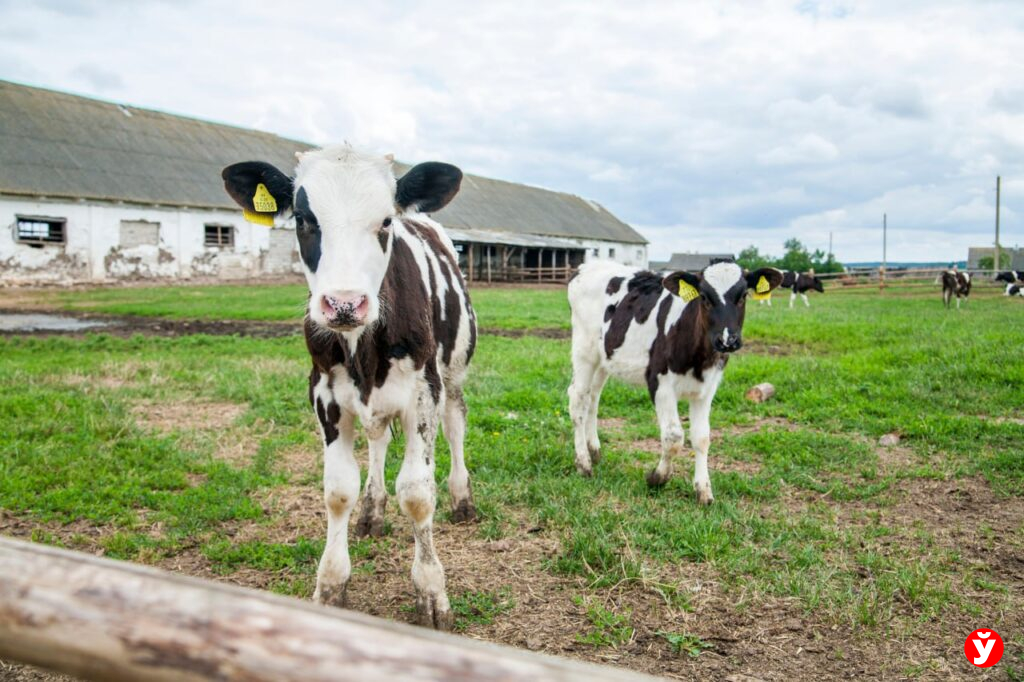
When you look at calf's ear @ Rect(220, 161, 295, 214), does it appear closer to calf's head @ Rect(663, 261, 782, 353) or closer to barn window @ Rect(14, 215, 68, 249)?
calf's head @ Rect(663, 261, 782, 353)

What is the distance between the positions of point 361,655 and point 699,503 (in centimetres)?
436

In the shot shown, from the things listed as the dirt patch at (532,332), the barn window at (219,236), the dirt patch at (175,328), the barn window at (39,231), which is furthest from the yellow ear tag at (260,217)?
the barn window at (219,236)

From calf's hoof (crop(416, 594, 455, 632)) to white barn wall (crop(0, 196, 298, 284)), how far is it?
28881mm

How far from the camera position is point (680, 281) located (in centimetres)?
568

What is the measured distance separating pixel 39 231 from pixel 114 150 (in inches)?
229

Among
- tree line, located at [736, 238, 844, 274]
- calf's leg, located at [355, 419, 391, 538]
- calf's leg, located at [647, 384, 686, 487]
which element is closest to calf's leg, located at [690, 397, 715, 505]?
calf's leg, located at [647, 384, 686, 487]

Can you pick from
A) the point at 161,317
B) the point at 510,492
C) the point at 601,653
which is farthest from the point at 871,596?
the point at 161,317

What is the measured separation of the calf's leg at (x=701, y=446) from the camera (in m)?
5.21

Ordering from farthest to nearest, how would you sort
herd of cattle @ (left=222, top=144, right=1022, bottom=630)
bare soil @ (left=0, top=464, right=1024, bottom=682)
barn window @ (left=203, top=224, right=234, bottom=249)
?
barn window @ (left=203, top=224, right=234, bottom=249) < herd of cattle @ (left=222, top=144, right=1022, bottom=630) < bare soil @ (left=0, top=464, right=1024, bottom=682)

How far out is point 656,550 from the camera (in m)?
4.32

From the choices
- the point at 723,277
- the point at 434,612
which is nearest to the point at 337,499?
the point at 434,612

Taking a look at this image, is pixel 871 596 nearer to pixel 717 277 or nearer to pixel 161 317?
pixel 717 277

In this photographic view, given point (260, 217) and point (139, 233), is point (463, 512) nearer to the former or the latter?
point (260, 217)

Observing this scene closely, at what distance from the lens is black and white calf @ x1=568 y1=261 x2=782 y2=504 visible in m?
5.42
